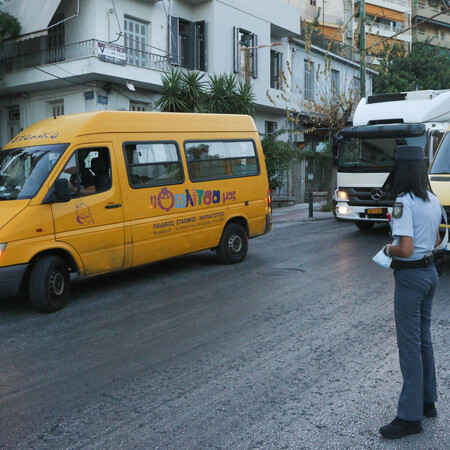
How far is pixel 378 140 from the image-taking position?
13133mm

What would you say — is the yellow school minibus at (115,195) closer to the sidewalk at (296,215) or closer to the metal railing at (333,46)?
the sidewalk at (296,215)

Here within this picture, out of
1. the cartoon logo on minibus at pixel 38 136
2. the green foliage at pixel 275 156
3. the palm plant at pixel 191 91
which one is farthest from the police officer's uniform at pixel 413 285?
the green foliage at pixel 275 156

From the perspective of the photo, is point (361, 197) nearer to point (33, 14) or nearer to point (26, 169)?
point (26, 169)

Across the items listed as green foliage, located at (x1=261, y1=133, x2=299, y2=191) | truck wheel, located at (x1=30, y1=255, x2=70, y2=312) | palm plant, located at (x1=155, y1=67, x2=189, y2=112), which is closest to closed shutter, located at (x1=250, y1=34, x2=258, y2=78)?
green foliage, located at (x1=261, y1=133, x2=299, y2=191)

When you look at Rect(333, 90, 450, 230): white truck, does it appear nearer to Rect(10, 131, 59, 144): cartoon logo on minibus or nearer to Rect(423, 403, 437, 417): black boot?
Rect(10, 131, 59, 144): cartoon logo on minibus

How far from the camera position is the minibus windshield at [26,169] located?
23.3 feet

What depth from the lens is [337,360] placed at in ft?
16.2

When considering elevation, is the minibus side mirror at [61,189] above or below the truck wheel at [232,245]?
above

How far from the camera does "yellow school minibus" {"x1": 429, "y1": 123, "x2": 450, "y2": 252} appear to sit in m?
8.45

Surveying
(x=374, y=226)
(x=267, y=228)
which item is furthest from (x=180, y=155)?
(x=374, y=226)

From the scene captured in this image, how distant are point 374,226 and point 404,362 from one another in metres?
12.7

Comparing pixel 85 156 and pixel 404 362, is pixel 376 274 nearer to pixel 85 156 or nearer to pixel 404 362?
pixel 85 156

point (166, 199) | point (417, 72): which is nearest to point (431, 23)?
point (417, 72)

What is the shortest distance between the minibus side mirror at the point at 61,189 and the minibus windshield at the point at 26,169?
24 cm
